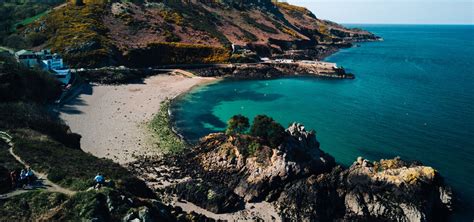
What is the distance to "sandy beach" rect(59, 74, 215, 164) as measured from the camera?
1831 inches

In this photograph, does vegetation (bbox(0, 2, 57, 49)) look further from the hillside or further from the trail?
the trail

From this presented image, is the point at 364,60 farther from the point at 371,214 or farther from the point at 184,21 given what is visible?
the point at 371,214

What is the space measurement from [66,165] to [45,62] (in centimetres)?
5217

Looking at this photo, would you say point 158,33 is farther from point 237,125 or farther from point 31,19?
point 237,125

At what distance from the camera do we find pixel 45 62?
7162cm

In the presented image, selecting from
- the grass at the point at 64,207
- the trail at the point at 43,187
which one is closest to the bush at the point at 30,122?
the trail at the point at 43,187

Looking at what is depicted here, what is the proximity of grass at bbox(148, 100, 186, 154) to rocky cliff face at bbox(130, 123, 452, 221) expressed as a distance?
532 centimetres

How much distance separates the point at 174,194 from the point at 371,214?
740 inches

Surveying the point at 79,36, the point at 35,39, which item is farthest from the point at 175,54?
the point at 35,39

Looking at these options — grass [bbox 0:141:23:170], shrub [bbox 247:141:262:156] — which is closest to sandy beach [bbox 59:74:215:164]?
shrub [bbox 247:141:262:156]

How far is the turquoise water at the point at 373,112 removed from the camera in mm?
46812

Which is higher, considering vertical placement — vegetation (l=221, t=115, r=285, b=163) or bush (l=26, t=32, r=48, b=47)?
bush (l=26, t=32, r=48, b=47)

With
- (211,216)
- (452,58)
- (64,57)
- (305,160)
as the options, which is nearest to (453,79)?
(452,58)

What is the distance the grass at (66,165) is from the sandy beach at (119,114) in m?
11.2
